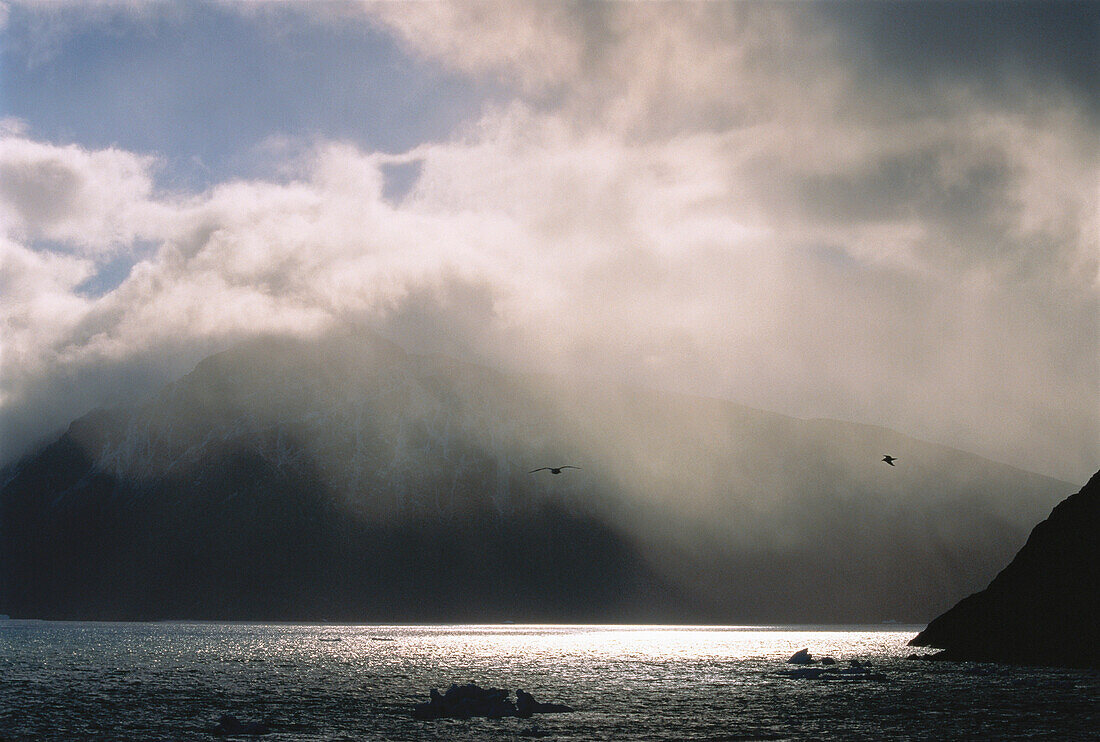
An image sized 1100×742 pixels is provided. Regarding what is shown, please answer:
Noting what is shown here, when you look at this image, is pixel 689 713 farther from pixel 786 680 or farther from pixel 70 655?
pixel 70 655

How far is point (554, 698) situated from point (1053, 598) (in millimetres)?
64411

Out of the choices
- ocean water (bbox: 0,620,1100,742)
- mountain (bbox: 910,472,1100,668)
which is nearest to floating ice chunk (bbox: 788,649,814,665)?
ocean water (bbox: 0,620,1100,742)

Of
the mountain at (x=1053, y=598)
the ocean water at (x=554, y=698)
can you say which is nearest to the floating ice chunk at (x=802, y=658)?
the ocean water at (x=554, y=698)

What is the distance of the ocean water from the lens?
64.2 meters

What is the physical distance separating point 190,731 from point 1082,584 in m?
95.0

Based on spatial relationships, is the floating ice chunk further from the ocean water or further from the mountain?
the mountain

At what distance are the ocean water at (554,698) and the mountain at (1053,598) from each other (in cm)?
345

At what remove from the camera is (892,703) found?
3263 inches

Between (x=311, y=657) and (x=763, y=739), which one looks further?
(x=311, y=657)

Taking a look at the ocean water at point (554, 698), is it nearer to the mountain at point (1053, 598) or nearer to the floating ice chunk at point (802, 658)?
the floating ice chunk at point (802, 658)

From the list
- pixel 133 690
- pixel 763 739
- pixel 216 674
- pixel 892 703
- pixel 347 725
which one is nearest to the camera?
pixel 763 739

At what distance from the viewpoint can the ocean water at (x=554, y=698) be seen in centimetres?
6419

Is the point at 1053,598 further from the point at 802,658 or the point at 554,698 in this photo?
the point at 554,698

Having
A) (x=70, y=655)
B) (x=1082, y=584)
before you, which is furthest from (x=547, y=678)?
(x=70, y=655)
